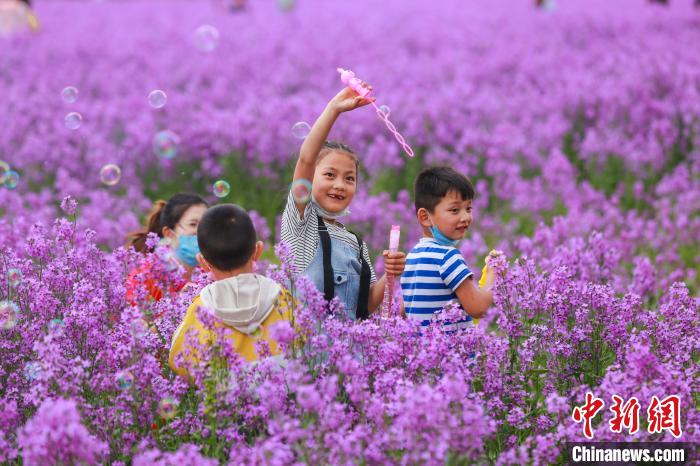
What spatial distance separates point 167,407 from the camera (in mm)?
3266

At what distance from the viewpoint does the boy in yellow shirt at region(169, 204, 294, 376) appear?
3604 millimetres

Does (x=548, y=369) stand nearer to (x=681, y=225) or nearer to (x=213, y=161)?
(x=681, y=225)

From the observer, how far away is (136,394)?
3217 millimetres

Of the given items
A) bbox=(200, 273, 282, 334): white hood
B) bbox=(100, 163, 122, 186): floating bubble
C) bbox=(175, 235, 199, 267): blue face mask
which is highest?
bbox=(100, 163, 122, 186): floating bubble

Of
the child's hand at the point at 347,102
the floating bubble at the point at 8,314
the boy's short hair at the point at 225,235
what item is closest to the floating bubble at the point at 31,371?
the floating bubble at the point at 8,314

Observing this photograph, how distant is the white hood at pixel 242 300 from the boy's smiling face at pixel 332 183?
0.70 meters

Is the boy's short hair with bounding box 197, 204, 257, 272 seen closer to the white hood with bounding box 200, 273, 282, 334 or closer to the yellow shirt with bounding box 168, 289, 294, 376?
the white hood with bounding box 200, 273, 282, 334

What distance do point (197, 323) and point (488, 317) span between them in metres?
2.03

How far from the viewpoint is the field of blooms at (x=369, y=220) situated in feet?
10.0

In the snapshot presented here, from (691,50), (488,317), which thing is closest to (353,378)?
(488,317)

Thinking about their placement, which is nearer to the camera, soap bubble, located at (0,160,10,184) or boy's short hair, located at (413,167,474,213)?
boy's short hair, located at (413,167,474,213)

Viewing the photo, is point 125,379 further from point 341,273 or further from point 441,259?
point 441,259

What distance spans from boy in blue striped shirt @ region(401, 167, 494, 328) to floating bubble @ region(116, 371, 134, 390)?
55.0 inches

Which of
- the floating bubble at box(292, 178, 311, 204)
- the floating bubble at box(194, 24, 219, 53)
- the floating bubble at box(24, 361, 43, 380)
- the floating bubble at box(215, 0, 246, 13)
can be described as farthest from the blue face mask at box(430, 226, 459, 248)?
the floating bubble at box(215, 0, 246, 13)
